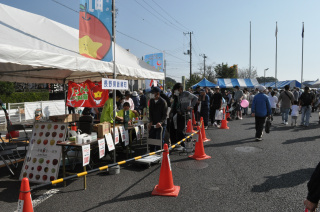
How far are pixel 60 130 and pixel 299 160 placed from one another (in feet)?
19.8

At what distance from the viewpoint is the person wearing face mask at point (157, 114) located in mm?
6434

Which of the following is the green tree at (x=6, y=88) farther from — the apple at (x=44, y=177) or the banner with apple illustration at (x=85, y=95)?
the apple at (x=44, y=177)

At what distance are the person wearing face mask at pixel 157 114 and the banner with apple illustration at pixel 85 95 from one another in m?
2.95

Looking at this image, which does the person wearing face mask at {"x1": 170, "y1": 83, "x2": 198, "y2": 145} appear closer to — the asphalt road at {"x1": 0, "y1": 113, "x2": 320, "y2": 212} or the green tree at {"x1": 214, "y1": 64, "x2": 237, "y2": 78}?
the asphalt road at {"x1": 0, "y1": 113, "x2": 320, "y2": 212}

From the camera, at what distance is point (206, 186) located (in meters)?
4.65

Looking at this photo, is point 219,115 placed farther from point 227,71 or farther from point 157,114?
point 227,71

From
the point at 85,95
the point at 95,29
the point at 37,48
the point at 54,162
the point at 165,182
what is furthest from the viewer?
the point at 85,95

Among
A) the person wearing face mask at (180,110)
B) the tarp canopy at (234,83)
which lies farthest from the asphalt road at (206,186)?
the tarp canopy at (234,83)

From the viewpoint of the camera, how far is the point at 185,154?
7.11 m

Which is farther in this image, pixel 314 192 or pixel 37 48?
pixel 37 48

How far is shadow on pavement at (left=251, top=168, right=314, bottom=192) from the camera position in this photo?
4.55 m

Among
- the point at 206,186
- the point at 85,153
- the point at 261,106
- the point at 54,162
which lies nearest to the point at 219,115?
the point at 261,106

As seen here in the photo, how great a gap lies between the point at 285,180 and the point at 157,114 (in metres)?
3.38

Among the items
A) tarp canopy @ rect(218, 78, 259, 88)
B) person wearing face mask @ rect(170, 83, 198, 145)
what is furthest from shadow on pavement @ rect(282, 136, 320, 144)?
tarp canopy @ rect(218, 78, 259, 88)
